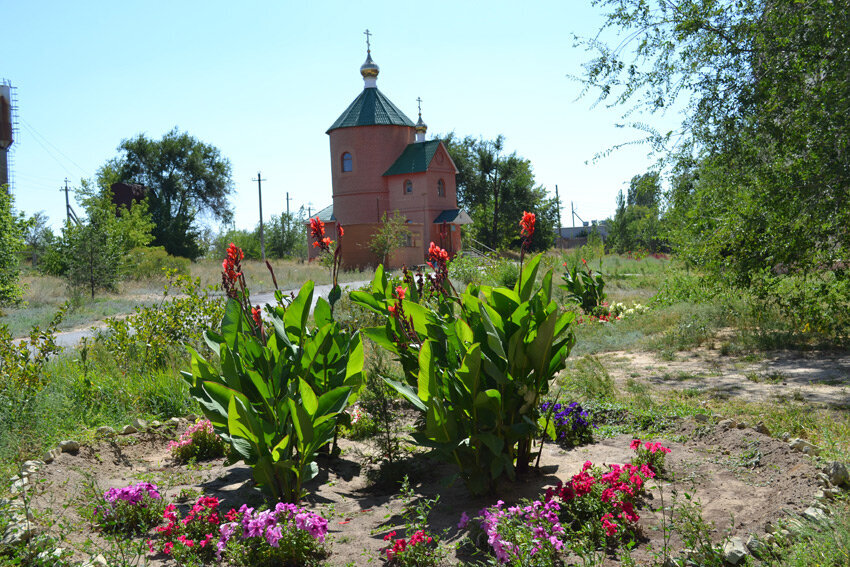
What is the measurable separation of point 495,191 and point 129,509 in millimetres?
47095

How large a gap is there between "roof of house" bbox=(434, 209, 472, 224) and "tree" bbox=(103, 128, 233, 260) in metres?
19.4

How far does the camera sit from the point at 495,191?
48906mm

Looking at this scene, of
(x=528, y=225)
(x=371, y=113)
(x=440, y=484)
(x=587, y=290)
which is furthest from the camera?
(x=371, y=113)

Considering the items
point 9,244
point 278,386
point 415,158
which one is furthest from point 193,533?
point 415,158

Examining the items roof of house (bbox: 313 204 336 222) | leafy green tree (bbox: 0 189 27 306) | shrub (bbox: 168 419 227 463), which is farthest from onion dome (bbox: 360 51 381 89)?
shrub (bbox: 168 419 227 463)

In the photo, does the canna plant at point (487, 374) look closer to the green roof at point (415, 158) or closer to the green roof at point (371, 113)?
the green roof at point (415, 158)

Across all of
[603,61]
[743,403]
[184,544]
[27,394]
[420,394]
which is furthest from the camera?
[603,61]

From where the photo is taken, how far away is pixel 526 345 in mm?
3312

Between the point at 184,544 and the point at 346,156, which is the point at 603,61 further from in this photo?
the point at 346,156

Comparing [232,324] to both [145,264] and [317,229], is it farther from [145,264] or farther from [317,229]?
[145,264]

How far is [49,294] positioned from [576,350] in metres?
20.0

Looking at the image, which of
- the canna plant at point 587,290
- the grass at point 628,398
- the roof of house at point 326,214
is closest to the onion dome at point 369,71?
the roof of house at point 326,214

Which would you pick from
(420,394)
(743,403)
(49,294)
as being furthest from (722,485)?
(49,294)

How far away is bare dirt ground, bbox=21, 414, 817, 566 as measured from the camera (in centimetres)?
291
